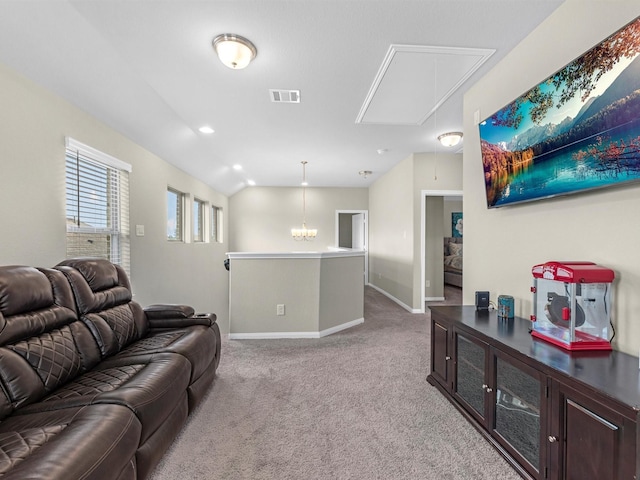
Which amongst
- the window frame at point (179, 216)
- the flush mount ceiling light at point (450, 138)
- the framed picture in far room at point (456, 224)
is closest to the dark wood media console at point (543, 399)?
the flush mount ceiling light at point (450, 138)

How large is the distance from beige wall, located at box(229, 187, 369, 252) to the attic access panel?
4.71 m

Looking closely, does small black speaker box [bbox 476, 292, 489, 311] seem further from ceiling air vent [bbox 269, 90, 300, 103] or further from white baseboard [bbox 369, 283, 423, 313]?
white baseboard [bbox 369, 283, 423, 313]

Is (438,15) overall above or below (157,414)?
above

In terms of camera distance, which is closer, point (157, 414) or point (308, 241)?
point (157, 414)

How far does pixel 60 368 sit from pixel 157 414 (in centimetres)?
66

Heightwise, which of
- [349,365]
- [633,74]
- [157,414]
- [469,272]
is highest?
[633,74]

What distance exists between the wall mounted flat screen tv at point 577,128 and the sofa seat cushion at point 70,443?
2448 millimetres

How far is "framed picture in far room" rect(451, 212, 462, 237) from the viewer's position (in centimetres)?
880

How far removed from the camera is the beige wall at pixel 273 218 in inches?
322

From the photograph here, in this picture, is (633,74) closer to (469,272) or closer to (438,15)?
(438,15)

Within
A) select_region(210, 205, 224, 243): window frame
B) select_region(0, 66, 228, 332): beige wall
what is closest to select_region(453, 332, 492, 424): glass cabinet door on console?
select_region(0, 66, 228, 332): beige wall

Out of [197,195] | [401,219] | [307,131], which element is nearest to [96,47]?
[307,131]

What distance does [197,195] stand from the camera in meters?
6.02

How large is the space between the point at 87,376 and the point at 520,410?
7.89 ft
